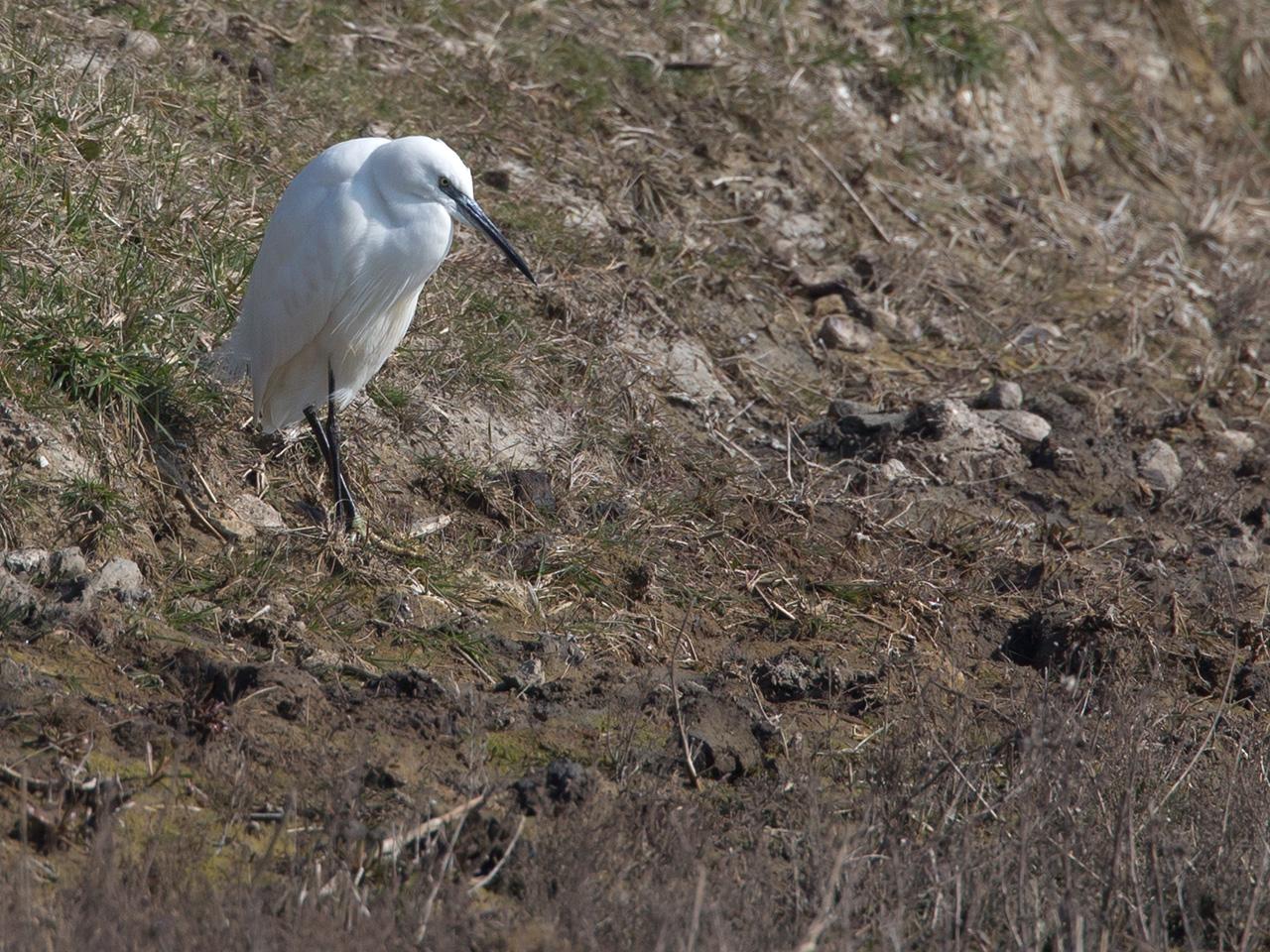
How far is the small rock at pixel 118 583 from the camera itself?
11.2 feet

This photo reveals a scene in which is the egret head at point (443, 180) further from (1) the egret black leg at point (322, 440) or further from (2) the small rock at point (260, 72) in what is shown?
(2) the small rock at point (260, 72)

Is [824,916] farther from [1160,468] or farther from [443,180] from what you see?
[1160,468]

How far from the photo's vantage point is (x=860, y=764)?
11.4 feet

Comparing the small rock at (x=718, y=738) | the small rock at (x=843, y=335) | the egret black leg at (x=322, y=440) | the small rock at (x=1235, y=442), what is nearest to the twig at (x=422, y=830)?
the small rock at (x=718, y=738)

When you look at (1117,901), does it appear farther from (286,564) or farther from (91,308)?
(91,308)

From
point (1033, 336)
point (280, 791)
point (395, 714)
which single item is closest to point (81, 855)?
point (280, 791)

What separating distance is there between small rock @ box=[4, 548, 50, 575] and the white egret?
0.80 meters

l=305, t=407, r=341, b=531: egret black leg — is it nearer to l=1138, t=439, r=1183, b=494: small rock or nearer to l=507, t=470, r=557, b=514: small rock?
l=507, t=470, r=557, b=514: small rock

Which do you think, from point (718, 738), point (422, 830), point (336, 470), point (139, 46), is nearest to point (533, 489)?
point (336, 470)

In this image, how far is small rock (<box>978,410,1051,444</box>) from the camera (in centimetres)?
518

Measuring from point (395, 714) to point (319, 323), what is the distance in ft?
3.97

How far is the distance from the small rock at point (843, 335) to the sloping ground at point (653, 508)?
0.03 meters

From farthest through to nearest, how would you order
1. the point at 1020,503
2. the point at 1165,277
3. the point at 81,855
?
the point at 1165,277 < the point at 1020,503 < the point at 81,855

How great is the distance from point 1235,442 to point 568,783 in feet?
11.4
